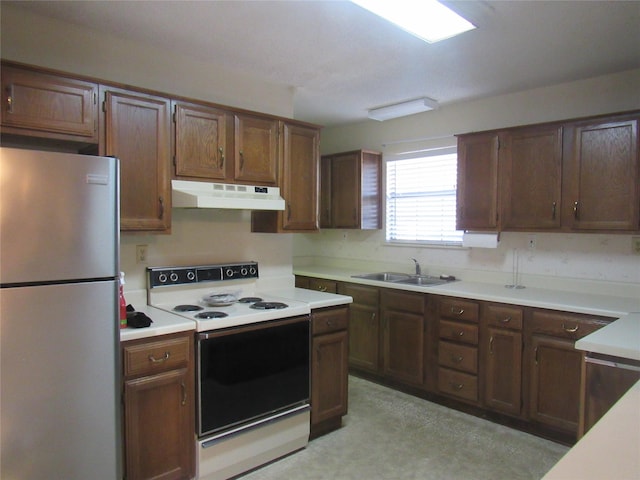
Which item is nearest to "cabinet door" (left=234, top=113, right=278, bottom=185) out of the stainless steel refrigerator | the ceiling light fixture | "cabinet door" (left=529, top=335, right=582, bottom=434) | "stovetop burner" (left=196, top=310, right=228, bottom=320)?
"stovetop burner" (left=196, top=310, right=228, bottom=320)

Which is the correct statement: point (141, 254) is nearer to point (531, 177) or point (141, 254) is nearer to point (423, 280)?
point (423, 280)

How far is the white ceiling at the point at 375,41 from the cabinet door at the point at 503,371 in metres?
1.88

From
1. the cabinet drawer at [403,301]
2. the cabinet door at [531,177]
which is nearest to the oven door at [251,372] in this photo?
the cabinet drawer at [403,301]

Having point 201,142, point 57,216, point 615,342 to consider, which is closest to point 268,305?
point 201,142

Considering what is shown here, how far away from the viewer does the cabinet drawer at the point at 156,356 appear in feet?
6.95

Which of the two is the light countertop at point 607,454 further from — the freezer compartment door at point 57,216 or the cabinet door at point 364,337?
the cabinet door at point 364,337

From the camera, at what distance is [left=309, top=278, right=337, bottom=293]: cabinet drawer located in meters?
4.25

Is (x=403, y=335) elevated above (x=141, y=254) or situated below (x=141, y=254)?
below

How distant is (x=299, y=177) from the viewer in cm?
326

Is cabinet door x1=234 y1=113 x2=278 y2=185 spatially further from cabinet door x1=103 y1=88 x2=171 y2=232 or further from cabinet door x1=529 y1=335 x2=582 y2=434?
cabinet door x1=529 y1=335 x2=582 y2=434

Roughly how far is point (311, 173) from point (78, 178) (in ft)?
5.90

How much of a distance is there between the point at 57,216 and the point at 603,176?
320 cm

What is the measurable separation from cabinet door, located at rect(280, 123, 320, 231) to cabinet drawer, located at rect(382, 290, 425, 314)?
95 cm

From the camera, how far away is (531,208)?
127 inches
